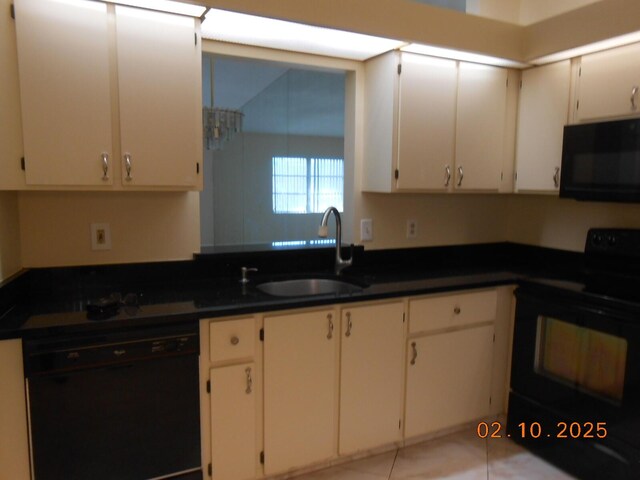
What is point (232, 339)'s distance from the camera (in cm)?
190

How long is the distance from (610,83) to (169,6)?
2.11m

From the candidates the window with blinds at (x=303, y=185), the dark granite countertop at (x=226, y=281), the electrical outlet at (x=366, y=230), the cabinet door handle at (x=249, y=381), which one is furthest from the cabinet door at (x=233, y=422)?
the window with blinds at (x=303, y=185)

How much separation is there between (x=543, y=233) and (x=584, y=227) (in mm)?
284

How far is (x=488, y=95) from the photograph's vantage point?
269 centimetres

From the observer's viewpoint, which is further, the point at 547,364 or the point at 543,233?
the point at 543,233

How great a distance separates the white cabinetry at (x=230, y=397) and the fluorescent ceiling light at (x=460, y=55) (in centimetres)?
160

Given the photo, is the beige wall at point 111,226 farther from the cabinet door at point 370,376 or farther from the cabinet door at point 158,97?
the cabinet door at point 370,376

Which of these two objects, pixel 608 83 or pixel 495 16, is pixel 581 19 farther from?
pixel 495 16

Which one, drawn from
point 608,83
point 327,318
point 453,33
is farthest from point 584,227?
point 327,318

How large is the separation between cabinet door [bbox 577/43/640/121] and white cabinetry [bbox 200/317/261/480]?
203cm

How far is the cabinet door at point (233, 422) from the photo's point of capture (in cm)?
191

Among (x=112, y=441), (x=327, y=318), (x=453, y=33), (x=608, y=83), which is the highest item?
(x=453, y=33)

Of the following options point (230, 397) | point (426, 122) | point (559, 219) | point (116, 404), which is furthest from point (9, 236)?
point (559, 219)

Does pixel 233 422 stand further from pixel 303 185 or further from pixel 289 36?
pixel 303 185
